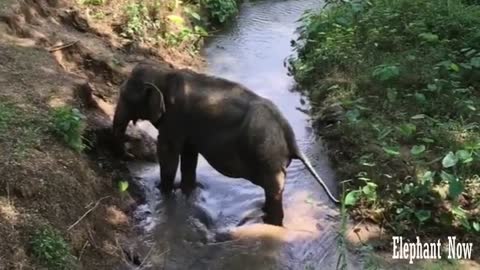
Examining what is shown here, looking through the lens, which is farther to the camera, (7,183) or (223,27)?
(223,27)

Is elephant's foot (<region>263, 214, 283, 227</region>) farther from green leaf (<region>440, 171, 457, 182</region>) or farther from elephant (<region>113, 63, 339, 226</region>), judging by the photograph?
green leaf (<region>440, 171, 457, 182</region>)

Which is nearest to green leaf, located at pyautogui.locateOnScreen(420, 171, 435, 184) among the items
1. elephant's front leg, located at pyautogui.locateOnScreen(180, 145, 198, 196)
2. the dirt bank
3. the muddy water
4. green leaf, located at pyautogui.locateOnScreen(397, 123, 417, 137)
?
green leaf, located at pyautogui.locateOnScreen(397, 123, 417, 137)

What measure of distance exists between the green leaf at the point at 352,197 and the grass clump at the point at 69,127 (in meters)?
2.56

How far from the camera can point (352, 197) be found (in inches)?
283

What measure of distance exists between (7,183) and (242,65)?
22.5ft

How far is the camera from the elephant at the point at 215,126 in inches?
276

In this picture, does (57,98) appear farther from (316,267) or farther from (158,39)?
(158,39)

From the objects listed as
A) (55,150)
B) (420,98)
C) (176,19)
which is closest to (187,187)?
(55,150)

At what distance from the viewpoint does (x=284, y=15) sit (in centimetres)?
1559

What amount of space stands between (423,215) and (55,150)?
11.2 feet

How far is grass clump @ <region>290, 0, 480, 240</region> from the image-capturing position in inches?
280

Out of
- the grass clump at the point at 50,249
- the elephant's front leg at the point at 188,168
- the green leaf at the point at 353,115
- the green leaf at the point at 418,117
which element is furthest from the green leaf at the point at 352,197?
the grass clump at the point at 50,249

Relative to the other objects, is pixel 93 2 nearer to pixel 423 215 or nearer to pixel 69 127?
pixel 69 127

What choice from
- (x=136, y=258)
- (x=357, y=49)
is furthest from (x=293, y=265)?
(x=357, y=49)
